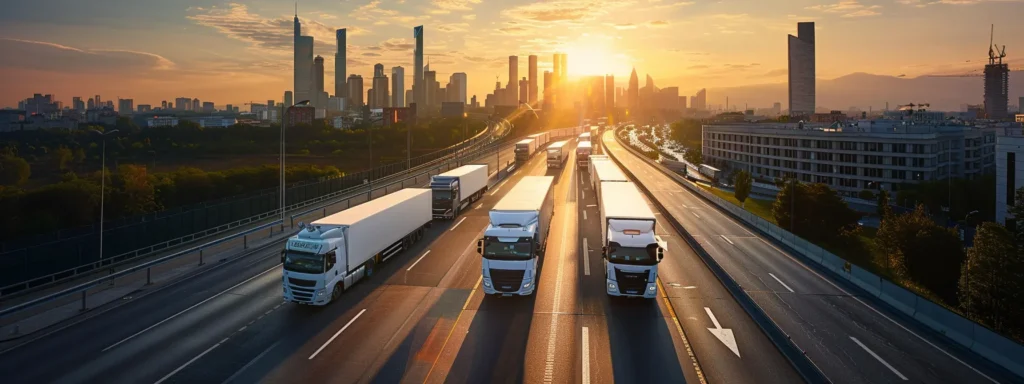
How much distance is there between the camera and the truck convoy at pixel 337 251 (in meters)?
23.2

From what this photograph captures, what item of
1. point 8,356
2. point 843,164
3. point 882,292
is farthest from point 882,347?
point 843,164

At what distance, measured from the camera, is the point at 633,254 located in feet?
77.7

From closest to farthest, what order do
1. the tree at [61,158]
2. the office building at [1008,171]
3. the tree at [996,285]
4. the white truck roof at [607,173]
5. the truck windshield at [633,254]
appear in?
the truck windshield at [633,254]
the tree at [996,285]
the white truck roof at [607,173]
the office building at [1008,171]
the tree at [61,158]

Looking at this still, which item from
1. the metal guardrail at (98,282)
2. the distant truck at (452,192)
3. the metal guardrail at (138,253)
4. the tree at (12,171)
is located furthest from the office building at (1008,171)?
the tree at (12,171)

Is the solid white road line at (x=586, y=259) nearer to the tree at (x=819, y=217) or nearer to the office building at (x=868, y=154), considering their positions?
the tree at (x=819, y=217)

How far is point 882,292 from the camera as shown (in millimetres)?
26500

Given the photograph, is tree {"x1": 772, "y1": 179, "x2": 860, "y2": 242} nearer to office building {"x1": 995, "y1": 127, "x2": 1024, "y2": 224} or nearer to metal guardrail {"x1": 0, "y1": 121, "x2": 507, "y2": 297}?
office building {"x1": 995, "y1": 127, "x2": 1024, "y2": 224}

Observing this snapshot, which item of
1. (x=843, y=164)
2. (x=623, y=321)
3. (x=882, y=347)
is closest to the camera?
(x=882, y=347)

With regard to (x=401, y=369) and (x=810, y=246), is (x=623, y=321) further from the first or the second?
(x=810, y=246)

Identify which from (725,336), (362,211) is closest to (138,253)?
(362,211)

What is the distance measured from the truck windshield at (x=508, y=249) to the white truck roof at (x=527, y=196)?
12.8 ft

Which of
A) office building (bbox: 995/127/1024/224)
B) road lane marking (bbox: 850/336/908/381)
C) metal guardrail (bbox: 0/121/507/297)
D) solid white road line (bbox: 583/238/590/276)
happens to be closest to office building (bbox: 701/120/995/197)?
office building (bbox: 995/127/1024/224)

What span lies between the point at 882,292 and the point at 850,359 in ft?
→ 31.1

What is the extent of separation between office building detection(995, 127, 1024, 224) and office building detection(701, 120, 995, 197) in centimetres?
1882
